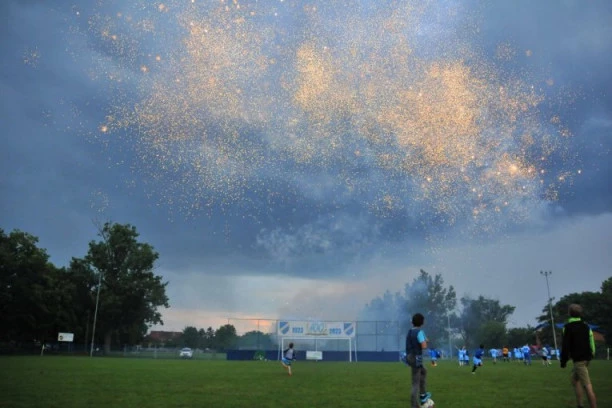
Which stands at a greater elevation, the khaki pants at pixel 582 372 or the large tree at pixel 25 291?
the large tree at pixel 25 291

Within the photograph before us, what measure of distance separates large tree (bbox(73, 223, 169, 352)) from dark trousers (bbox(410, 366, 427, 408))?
263ft

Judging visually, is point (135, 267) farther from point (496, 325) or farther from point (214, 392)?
point (496, 325)

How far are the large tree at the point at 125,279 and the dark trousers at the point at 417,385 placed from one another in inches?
3155

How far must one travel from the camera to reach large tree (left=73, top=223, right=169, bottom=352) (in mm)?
86062

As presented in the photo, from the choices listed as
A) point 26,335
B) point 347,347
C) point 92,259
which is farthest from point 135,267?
point 347,347

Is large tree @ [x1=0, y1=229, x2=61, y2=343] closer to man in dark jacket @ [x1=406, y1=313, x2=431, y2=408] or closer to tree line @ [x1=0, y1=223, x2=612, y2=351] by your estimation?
tree line @ [x1=0, y1=223, x2=612, y2=351]

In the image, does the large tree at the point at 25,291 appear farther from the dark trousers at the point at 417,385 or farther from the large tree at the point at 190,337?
the large tree at the point at 190,337

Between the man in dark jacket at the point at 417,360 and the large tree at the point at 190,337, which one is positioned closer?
the man in dark jacket at the point at 417,360

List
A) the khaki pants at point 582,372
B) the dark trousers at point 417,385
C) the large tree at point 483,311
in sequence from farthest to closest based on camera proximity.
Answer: the large tree at point 483,311, the dark trousers at point 417,385, the khaki pants at point 582,372

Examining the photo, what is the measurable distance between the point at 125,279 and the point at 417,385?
82.8m

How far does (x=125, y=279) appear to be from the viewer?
285 ft

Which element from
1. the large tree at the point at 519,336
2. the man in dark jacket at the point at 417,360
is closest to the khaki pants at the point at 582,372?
the man in dark jacket at the point at 417,360

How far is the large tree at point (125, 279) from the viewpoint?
86062 millimetres

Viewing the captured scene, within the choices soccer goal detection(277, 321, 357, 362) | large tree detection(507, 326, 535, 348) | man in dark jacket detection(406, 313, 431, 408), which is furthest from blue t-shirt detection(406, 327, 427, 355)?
large tree detection(507, 326, 535, 348)
